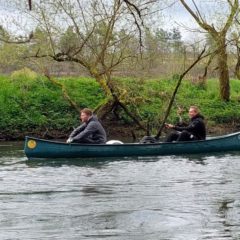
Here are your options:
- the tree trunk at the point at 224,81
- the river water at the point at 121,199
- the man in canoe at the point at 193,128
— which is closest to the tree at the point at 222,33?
the tree trunk at the point at 224,81

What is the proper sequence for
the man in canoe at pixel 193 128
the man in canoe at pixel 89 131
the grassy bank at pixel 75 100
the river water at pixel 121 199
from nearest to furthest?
the river water at pixel 121 199 < the man in canoe at pixel 89 131 < the man in canoe at pixel 193 128 < the grassy bank at pixel 75 100

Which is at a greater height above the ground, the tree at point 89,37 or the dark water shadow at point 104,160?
the tree at point 89,37

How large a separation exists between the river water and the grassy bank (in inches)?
353

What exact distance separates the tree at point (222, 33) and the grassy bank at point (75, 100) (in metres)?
0.67

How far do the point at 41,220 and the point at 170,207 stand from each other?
2295 millimetres

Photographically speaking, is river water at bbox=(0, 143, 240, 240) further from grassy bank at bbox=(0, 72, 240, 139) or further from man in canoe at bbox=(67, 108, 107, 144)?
grassy bank at bbox=(0, 72, 240, 139)

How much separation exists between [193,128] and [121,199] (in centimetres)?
898

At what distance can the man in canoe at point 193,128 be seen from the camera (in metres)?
22.0

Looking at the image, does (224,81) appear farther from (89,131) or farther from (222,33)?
(89,131)

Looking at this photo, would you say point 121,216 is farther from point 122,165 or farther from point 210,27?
point 210,27

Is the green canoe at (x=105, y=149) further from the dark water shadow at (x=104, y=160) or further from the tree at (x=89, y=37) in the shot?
the tree at (x=89, y=37)

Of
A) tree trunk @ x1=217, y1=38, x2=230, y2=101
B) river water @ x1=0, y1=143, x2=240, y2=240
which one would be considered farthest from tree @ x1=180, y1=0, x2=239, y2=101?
river water @ x1=0, y1=143, x2=240, y2=240

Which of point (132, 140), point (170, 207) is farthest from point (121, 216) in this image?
point (132, 140)

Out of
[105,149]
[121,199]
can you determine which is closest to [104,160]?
[105,149]
